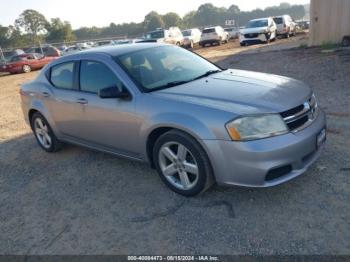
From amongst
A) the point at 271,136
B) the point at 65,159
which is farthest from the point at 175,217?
the point at 65,159

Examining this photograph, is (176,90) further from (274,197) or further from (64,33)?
(64,33)

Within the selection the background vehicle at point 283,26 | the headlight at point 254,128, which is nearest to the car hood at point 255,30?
the background vehicle at point 283,26

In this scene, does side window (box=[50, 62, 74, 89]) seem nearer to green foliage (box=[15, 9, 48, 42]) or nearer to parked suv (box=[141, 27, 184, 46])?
parked suv (box=[141, 27, 184, 46])

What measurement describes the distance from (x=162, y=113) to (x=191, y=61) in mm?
1377

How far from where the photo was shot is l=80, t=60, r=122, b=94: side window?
4324 millimetres

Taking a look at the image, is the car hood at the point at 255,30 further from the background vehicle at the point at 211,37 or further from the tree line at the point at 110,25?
the tree line at the point at 110,25

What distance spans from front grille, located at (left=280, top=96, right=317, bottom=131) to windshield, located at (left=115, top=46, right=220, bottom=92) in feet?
4.43

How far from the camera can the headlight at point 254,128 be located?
3289 mm

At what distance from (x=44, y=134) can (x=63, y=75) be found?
123 cm

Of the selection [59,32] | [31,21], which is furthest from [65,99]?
[31,21]

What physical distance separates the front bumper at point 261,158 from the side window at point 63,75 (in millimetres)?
2496

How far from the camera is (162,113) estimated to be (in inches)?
147

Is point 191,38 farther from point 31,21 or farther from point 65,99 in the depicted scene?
point 31,21

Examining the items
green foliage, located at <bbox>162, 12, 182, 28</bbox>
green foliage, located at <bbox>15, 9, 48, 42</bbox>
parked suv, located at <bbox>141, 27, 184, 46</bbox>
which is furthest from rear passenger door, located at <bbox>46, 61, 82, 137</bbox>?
green foliage, located at <bbox>162, 12, 182, 28</bbox>
